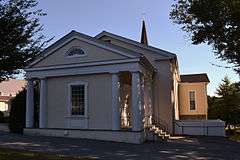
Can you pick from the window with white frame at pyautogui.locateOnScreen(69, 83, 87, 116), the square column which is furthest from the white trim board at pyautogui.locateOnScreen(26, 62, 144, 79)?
the window with white frame at pyautogui.locateOnScreen(69, 83, 87, 116)

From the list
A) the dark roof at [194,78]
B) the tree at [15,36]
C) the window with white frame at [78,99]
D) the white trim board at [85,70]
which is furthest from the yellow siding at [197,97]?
the tree at [15,36]

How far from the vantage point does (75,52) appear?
921 inches

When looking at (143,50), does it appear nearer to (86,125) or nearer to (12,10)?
(86,125)

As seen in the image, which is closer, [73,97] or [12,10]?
[12,10]

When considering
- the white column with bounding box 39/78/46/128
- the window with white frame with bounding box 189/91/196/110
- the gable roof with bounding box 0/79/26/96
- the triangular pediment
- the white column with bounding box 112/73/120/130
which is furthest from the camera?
the gable roof with bounding box 0/79/26/96

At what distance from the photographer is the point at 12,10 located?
1306 centimetres

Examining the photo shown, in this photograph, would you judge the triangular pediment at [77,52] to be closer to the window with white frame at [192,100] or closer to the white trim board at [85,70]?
the white trim board at [85,70]

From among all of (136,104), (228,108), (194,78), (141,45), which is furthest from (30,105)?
(228,108)

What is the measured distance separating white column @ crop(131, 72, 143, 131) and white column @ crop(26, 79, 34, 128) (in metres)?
7.15

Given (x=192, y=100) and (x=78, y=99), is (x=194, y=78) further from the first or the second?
(x=78, y=99)

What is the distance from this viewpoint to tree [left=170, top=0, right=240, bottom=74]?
19.4m

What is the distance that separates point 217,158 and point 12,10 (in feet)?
32.4

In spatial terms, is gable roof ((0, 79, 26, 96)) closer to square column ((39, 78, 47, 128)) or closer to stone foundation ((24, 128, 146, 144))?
square column ((39, 78, 47, 128))

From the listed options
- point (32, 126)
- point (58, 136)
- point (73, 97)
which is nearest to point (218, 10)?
point (73, 97)
